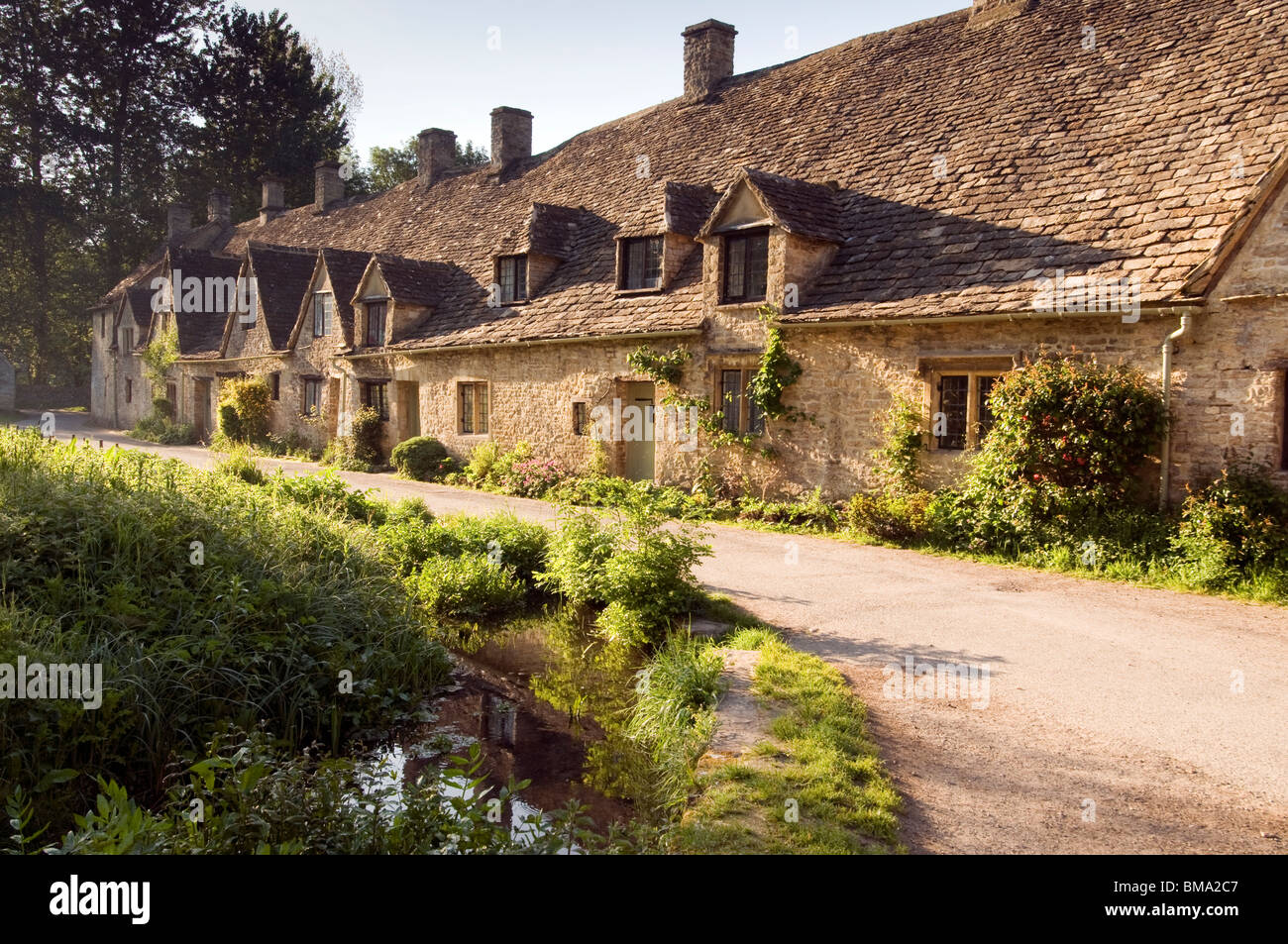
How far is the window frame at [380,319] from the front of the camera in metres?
24.8

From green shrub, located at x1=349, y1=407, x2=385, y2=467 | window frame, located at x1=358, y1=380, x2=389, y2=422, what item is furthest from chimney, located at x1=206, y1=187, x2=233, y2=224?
green shrub, located at x1=349, y1=407, x2=385, y2=467

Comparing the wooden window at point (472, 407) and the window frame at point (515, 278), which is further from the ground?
the window frame at point (515, 278)

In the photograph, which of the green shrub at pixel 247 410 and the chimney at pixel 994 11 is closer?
the chimney at pixel 994 11

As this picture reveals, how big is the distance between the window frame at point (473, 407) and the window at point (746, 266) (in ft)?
24.2

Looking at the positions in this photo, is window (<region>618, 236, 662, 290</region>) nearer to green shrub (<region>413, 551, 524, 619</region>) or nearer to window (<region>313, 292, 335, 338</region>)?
green shrub (<region>413, 551, 524, 619</region>)

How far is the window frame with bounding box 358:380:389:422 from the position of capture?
25016 millimetres

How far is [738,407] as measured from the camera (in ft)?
55.0

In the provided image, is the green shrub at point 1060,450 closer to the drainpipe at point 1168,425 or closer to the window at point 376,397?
the drainpipe at point 1168,425

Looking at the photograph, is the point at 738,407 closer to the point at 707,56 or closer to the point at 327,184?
the point at 707,56

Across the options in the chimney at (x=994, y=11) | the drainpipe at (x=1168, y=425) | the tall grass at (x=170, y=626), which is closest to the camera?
the tall grass at (x=170, y=626)

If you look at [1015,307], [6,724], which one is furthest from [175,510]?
[1015,307]

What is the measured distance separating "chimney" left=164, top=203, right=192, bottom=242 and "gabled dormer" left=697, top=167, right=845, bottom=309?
3826cm

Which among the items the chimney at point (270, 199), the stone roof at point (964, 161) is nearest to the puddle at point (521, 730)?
the stone roof at point (964, 161)
